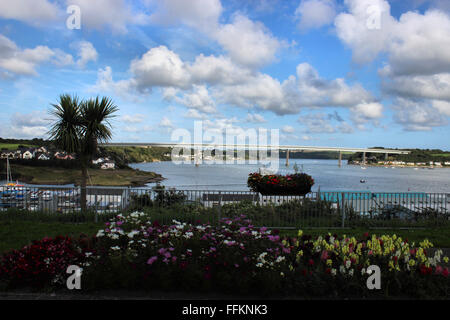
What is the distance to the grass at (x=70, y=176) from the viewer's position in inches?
2630

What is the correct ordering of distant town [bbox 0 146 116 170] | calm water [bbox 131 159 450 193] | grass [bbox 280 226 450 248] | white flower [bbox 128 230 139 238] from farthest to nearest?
1. distant town [bbox 0 146 116 170]
2. calm water [bbox 131 159 450 193]
3. grass [bbox 280 226 450 248]
4. white flower [bbox 128 230 139 238]

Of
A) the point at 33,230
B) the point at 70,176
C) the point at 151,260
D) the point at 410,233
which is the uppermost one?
the point at 151,260

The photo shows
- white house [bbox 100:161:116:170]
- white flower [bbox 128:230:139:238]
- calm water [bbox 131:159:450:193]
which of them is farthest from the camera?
white house [bbox 100:161:116:170]

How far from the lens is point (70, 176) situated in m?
70.6

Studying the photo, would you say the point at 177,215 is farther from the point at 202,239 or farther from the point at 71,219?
the point at 202,239

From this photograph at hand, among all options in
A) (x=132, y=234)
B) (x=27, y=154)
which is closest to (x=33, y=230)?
(x=132, y=234)

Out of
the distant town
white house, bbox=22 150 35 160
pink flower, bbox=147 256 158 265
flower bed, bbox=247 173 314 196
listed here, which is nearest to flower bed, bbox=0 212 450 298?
pink flower, bbox=147 256 158 265

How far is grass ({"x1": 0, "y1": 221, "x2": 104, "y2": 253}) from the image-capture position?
21.4 ft

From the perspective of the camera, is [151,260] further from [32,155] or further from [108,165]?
[32,155]

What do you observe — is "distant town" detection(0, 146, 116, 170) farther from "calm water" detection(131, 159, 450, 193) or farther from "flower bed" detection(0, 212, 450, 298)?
"flower bed" detection(0, 212, 450, 298)

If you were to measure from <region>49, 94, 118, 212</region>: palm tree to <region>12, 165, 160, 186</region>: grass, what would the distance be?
55.4 meters

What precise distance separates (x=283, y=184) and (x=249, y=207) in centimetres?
126

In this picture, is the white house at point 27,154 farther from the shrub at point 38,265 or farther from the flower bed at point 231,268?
the flower bed at point 231,268
